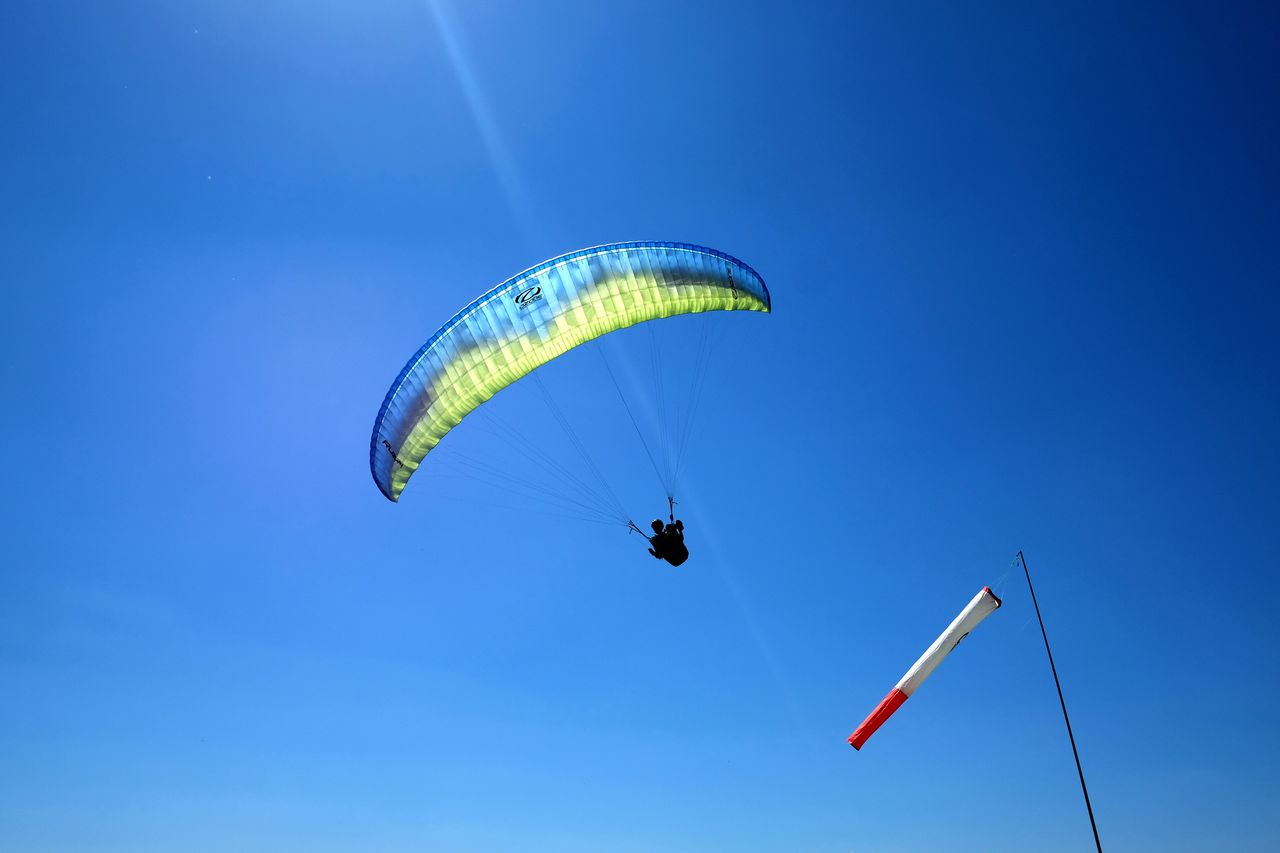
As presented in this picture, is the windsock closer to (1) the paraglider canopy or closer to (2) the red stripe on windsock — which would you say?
(2) the red stripe on windsock

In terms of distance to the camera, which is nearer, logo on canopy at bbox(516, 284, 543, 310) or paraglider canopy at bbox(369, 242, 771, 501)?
logo on canopy at bbox(516, 284, 543, 310)

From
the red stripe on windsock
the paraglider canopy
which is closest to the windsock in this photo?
the red stripe on windsock

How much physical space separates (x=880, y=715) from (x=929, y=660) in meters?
2.13

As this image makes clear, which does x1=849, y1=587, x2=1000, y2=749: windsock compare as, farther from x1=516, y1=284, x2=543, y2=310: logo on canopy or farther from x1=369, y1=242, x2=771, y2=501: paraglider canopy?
x1=516, y1=284, x2=543, y2=310: logo on canopy

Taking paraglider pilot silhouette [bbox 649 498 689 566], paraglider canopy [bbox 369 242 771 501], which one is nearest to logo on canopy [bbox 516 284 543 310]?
paraglider canopy [bbox 369 242 771 501]

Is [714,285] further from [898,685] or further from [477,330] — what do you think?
[898,685]

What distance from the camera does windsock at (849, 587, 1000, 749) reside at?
75.2 feet

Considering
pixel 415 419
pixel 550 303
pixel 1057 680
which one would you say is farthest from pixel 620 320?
pixel 1057 680

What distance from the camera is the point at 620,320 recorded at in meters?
24.4

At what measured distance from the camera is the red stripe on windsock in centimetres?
2303

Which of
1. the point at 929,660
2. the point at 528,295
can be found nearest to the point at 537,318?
the point at 528,295

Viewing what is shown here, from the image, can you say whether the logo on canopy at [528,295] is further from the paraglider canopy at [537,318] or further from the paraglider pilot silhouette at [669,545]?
the paraglider pilot silhouette at [669,545]

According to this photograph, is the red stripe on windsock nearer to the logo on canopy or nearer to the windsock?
the windsock

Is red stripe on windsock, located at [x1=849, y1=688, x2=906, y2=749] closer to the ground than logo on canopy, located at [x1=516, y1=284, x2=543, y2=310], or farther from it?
closer to the ground
